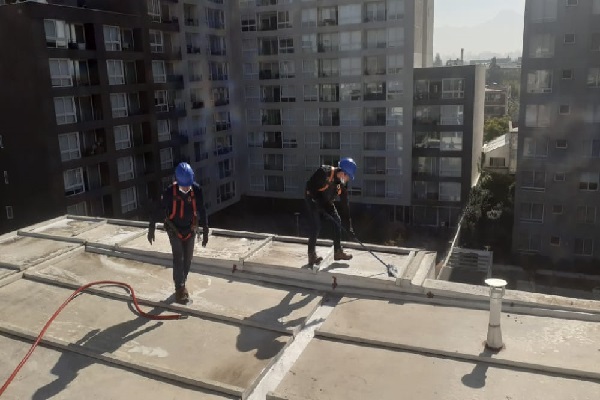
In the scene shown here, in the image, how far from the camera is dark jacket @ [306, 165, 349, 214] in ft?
33.6

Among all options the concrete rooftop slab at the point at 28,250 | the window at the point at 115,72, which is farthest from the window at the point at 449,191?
the concrete rooftop slab at the point at 28,250

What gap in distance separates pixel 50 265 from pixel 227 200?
131ft

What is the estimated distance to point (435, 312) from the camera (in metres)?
8.29

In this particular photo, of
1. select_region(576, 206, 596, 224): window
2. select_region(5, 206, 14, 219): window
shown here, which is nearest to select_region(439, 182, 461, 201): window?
select_region(576, 206, 596, 224): window

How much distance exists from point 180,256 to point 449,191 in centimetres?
3915

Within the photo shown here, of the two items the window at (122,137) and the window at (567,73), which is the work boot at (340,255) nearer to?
the window at (122,137)

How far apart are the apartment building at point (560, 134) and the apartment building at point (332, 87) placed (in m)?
10.1

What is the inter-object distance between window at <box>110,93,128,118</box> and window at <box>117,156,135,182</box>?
10.2ft

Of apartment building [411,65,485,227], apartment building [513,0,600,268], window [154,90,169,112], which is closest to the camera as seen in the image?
apartment building [513,0,600,268]

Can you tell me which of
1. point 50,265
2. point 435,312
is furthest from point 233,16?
point 435,312

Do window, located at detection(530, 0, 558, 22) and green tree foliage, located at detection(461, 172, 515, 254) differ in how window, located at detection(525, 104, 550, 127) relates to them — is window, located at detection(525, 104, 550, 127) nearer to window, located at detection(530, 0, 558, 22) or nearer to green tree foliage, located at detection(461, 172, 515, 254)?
window, located at detection(530, 0, 558, 22)

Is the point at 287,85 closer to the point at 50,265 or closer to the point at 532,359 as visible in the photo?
the point at 50,265

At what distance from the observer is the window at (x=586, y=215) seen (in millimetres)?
37150

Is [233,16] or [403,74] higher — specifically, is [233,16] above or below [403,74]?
above
